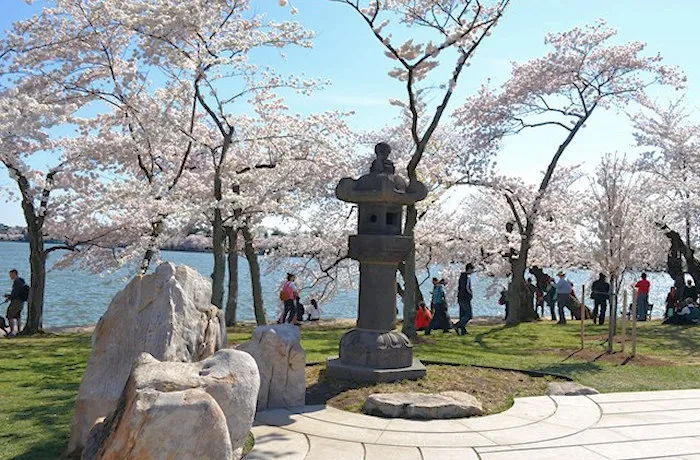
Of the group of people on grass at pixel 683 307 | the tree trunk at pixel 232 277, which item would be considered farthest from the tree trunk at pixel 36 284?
the group of people on grass at pixel 683 307

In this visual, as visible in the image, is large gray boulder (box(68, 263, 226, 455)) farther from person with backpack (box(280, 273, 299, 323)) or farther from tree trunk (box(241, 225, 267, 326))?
tree trunk (box(241, 225, 267, 326))

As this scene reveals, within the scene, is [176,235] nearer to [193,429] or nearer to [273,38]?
[273,38]

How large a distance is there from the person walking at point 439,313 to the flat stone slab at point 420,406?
31.8 ft

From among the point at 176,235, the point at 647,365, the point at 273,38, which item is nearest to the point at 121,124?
the point at 176,235

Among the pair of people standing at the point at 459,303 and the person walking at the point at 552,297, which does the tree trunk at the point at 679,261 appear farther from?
the pair of people standing at the point at 459,303

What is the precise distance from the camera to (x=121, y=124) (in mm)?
19094

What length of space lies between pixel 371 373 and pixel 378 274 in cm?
149

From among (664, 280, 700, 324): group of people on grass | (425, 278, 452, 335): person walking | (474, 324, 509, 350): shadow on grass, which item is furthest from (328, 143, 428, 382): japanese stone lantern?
(664, 280, 700, 324): group of people on grass

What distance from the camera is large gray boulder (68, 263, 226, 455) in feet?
19.4

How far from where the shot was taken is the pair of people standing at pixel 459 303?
17.3 metres

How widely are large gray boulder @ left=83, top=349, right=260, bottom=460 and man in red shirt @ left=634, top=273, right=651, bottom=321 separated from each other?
18.3m

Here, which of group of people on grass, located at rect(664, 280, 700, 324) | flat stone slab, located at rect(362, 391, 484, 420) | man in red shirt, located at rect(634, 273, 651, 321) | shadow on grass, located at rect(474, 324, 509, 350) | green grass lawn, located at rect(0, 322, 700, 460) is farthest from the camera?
man in red shirt, located at rect(634, 273, 651, 321)

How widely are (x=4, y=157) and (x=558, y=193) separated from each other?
22.7 metres

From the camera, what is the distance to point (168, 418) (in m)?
4.34
